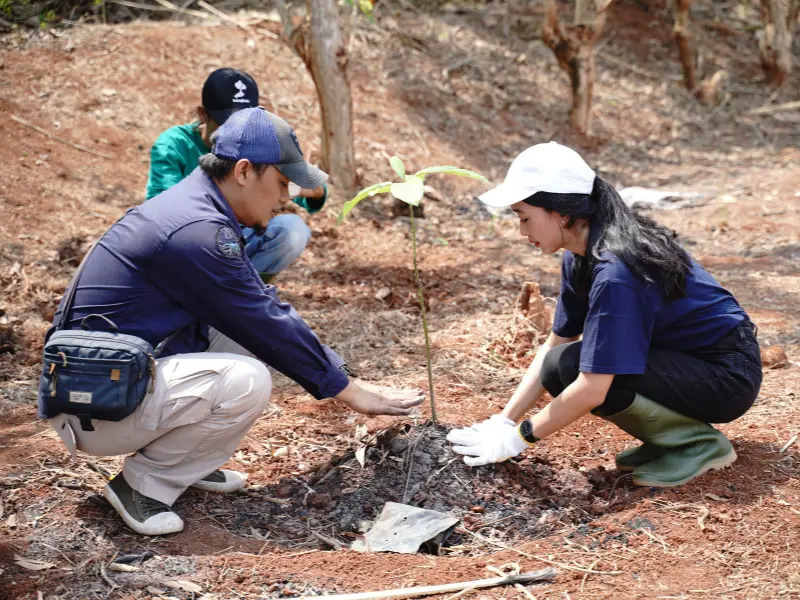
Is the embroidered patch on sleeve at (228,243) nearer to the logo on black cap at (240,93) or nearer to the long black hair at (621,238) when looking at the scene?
the long black hair at (621,238)

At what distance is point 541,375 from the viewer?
2875mm

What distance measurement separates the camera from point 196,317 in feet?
8.63

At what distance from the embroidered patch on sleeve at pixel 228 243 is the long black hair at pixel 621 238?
0.89 m

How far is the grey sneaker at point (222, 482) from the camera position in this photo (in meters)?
2.88

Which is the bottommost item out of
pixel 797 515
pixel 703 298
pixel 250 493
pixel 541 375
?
pixel 250 493

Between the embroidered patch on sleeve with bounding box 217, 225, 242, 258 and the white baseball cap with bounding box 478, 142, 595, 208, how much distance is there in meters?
0.78

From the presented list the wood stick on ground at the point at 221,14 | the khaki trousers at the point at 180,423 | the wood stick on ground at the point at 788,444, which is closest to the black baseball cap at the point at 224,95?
the khaki trousers at the point at 180,423

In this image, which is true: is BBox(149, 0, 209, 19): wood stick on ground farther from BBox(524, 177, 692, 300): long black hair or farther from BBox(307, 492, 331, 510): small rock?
BBox(524, 177, 692, 300): long black hair

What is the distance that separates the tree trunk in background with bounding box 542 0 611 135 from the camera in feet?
27.8

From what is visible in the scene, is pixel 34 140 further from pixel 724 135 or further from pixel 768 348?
pixel 724 135

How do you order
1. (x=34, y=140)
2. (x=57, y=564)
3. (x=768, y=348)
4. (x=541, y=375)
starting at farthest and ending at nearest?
(x=34, y=140), (x=768, y=348), (x=541, y=375), (x=57, y=564)

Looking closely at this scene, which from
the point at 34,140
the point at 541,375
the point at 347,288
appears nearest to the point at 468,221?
the point at 347,288

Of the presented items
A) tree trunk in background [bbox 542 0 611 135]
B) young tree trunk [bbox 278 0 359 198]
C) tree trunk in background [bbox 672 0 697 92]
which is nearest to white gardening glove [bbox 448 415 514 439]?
young tree trunk [bbox 278 0 359 198]

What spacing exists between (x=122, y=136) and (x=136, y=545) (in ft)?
16.2
